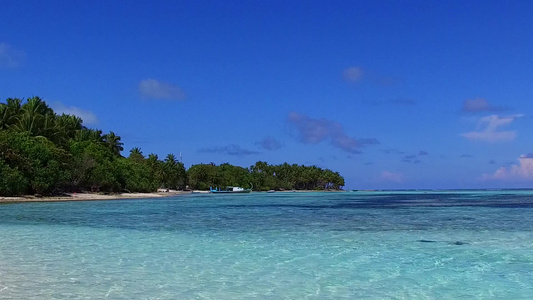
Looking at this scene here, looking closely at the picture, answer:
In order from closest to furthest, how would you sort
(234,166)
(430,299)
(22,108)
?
(430,299)
(22,108)
(234,166)

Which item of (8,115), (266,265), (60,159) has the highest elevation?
(8,115)

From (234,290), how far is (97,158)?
7650 centimetres

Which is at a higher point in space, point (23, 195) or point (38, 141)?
point (38, 141)

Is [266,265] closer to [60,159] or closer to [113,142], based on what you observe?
[60,159]

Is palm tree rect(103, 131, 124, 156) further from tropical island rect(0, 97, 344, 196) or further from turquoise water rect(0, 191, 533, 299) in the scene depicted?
turquoise water rect(0, 191, 533, 299)

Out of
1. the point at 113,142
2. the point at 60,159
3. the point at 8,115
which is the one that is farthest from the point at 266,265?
the point at 113,142

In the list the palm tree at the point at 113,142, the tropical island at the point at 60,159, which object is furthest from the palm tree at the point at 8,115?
the palm tree at the point at 113,142

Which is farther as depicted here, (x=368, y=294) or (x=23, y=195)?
(x=23, y=195)

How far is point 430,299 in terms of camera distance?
9.17m

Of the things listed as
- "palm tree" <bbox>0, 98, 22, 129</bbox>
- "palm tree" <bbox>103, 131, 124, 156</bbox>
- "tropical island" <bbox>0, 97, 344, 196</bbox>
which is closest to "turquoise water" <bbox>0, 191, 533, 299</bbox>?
"tropical island" <bbox>0, 97, 344, 196</bbox>

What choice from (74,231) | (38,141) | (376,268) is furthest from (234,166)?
(376,268)

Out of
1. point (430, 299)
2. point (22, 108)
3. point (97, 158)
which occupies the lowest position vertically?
point (430, 299)

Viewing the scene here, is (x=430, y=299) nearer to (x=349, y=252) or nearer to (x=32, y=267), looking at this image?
(x=349, y=252)

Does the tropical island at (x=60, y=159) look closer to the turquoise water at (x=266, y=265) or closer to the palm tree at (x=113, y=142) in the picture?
the palm tree at (x=113, y=142)
